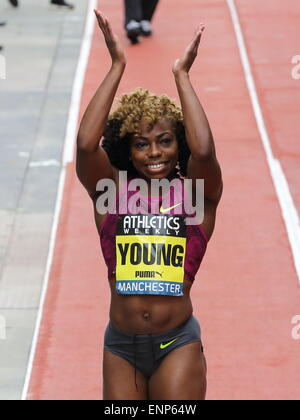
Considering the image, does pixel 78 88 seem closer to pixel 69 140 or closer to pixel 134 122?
pixel 69 140

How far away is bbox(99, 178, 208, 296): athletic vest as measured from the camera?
216 inches

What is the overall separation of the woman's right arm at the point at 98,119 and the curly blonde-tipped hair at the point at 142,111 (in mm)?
201

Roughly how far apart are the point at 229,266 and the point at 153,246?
4.40 m

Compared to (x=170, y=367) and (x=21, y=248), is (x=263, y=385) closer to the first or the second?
(x=170, y=367)

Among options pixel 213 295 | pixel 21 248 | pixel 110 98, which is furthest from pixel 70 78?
pixel 110 98

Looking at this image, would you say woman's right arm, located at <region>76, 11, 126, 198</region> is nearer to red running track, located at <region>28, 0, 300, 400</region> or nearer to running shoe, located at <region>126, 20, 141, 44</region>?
red running track, located at <region>28, 0, 300, 400</region>

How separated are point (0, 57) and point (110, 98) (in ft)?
35.7

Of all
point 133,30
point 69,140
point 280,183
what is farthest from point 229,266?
point 133,30

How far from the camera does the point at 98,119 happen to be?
552cm

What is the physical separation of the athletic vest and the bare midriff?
Answer: 0.14 feet

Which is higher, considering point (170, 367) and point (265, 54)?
point (170, 367)

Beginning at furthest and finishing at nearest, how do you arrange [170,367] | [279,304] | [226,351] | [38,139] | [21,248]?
[38,139] < [21,248] < [279,304] < [226,351] < [170,367]

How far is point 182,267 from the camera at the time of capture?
18.1ft

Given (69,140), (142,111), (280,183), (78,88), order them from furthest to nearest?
(78,88) → (69,140) → (280,183) → (142,111)
